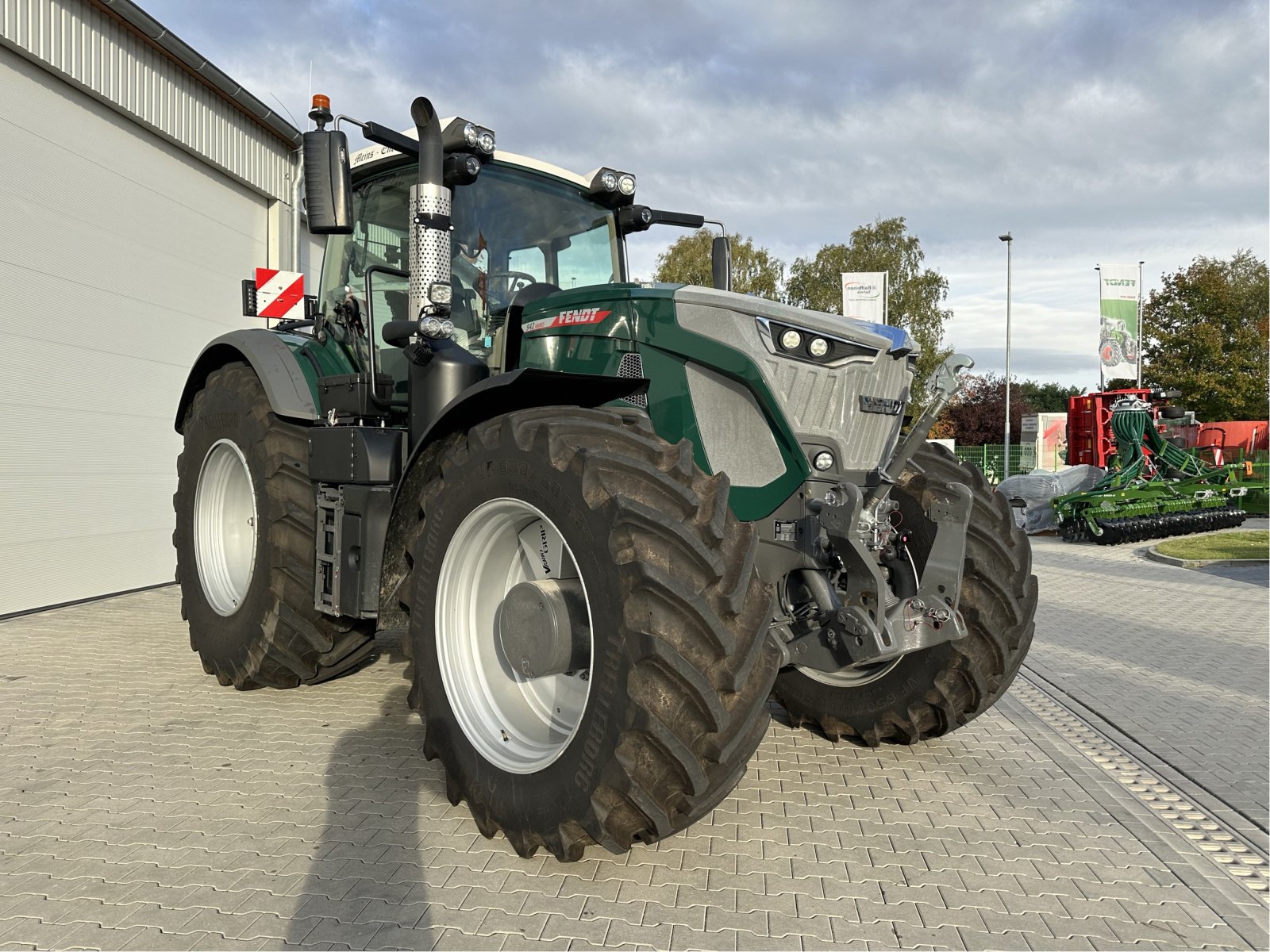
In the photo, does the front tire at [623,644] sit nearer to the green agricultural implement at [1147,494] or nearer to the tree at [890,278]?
→ the green agricultural implement at [1147,494]

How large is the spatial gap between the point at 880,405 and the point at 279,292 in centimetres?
557

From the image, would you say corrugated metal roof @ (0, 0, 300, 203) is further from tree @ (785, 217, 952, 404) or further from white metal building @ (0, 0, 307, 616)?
tree @ (785, 217, 952, 404)

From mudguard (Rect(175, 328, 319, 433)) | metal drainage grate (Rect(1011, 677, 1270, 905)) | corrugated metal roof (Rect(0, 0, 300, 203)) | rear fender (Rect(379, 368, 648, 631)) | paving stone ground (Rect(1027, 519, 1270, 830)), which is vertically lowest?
paving stone ground (Rect(1027, 519, 1270, 830))

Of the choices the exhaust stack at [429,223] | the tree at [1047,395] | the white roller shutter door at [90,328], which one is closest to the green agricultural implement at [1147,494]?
the white roller shutter door at [90,328]

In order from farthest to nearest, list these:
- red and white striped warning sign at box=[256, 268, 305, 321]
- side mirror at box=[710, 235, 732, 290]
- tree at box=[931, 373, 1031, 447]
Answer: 1. tree at box=[931, 373, 1031, 447]
2. red and white striped warning sign at box=[256, 268, 305, 321]
3. side mirror at box=[710, 235, 732, 290]

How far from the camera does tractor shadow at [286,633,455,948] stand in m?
2.32

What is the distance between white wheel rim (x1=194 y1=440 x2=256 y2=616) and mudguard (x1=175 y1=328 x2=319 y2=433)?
0.51m

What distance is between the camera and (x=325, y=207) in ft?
10.5

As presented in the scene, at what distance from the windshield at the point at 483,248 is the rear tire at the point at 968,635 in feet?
6.01

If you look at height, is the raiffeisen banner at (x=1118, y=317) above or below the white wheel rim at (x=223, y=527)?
above

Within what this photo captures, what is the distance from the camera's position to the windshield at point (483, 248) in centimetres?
383

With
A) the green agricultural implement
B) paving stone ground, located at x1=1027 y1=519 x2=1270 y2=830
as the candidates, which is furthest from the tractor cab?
the green agricultural implement

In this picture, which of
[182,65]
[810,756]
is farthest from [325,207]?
[182,65]

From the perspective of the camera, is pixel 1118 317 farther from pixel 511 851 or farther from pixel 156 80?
pixel 511 851
